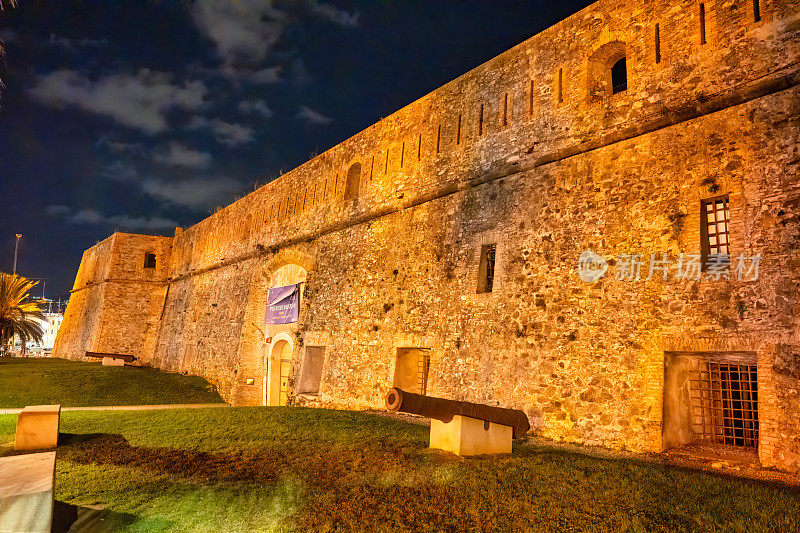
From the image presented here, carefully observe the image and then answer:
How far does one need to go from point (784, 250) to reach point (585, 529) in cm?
390

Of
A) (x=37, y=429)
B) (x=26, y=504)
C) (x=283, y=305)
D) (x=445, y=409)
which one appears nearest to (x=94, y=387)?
(x=283, y=305)

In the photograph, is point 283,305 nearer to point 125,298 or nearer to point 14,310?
point 125,298

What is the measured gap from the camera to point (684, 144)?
641cm

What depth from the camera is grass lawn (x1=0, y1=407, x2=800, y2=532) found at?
3.86 meters

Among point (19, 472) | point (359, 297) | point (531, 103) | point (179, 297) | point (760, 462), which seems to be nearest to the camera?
point (19, 472)

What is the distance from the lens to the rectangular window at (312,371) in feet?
43.2

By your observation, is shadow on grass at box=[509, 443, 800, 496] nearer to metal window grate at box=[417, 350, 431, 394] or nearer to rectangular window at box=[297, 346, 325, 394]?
metal window grate at box=[417, 350, 431, 394]

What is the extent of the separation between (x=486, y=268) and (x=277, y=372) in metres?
9.06

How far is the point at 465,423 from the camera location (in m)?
5.63

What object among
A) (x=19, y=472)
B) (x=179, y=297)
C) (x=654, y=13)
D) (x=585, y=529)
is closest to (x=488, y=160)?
(x=654, y=13)

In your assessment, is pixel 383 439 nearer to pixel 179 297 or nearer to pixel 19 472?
pixel 19 472

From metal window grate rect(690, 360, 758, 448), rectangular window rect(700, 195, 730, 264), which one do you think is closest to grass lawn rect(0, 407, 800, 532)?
metal window grate rect(690, 360, 758, 448)

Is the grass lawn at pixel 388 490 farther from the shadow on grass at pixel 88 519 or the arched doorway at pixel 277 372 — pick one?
the arched doorway at pixel 277 372
